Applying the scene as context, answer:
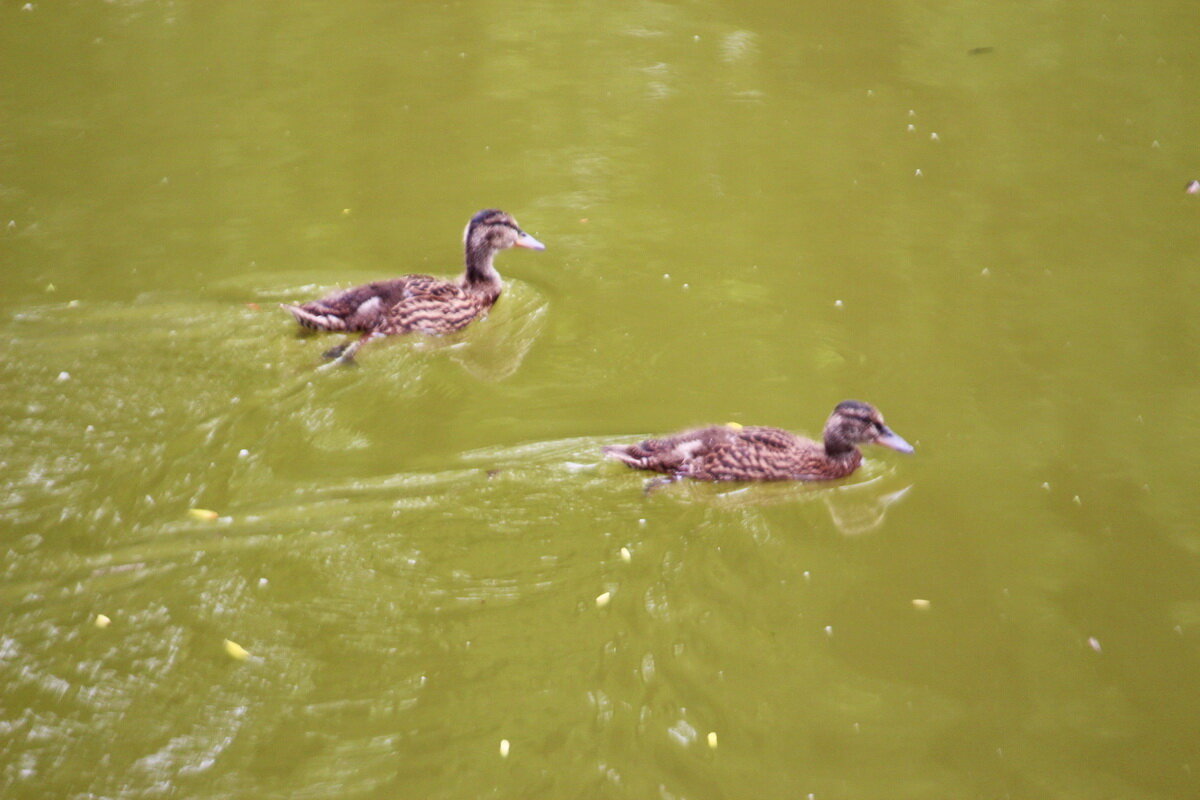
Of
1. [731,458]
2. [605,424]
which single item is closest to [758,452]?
[731,458]

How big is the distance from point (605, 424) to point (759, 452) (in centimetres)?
80

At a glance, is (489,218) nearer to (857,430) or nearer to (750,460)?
(750,460)

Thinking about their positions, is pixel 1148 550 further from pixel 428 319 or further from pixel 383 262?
pixel 383 262

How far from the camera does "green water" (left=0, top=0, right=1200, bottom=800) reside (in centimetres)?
423

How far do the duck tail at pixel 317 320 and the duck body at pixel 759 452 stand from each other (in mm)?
1886

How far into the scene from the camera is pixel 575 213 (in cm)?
782

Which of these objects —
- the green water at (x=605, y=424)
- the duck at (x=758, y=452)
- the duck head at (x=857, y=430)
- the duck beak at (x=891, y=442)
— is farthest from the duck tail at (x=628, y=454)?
the duck beak at (x=891, y=442)

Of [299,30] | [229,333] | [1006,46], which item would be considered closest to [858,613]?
[229,333]

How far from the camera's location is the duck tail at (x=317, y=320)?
20.9 feet

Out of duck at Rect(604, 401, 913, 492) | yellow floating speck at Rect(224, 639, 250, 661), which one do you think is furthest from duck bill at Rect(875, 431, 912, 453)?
yellow floating speck at Rect(224, 639, 250, 661)

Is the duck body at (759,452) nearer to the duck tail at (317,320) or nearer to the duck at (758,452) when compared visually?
the duck at (758,452)

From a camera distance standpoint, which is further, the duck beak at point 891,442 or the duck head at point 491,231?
→ the duck head at point 491,231

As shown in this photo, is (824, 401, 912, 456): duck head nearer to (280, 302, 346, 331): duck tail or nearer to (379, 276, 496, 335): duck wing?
(379, 276, 496, 335): duck wing

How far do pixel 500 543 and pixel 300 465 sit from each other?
1115 millimetres
